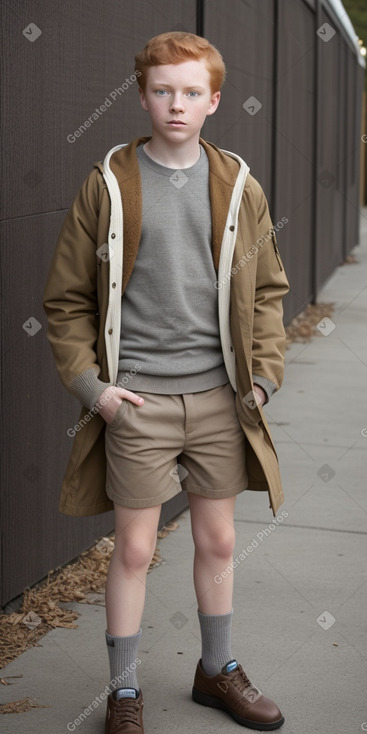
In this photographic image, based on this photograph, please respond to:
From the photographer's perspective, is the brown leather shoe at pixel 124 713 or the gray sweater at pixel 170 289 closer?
the gray sweater at pixel 170 289

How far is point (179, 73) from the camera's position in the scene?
315cm

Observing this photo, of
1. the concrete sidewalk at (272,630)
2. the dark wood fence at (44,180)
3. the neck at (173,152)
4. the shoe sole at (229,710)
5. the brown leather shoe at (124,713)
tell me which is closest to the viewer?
the neck at (173,152)

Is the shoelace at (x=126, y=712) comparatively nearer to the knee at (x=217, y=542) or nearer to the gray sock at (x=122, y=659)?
the gray sock at (x=122, y=659)

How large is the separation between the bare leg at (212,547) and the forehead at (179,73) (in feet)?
3.71

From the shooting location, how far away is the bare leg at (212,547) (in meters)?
3.44

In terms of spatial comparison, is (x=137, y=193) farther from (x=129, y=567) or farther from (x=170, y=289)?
(x=129, y=567)

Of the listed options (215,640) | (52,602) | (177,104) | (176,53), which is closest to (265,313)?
(177,104)

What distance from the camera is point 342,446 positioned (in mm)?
6727

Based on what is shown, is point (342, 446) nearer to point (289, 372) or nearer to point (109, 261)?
point (289, 372)

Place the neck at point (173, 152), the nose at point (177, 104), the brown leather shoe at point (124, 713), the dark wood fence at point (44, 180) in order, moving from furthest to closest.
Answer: the dark wood fence at point (44, 180) → the brown leather shoe at point (124, 713) → the neck at point (173, 152) → the nose at point (177, 104)

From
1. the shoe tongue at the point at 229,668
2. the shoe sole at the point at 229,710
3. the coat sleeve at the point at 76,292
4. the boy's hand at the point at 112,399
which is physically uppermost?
the coat sleeve at the point at 76,292

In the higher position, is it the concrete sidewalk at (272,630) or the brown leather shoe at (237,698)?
the brown leather shoe at (237,698)

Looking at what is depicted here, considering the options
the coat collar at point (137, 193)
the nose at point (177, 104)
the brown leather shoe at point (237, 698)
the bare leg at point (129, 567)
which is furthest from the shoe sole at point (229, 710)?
the nose at point (177, 104)

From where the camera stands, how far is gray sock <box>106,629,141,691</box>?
338 cm
